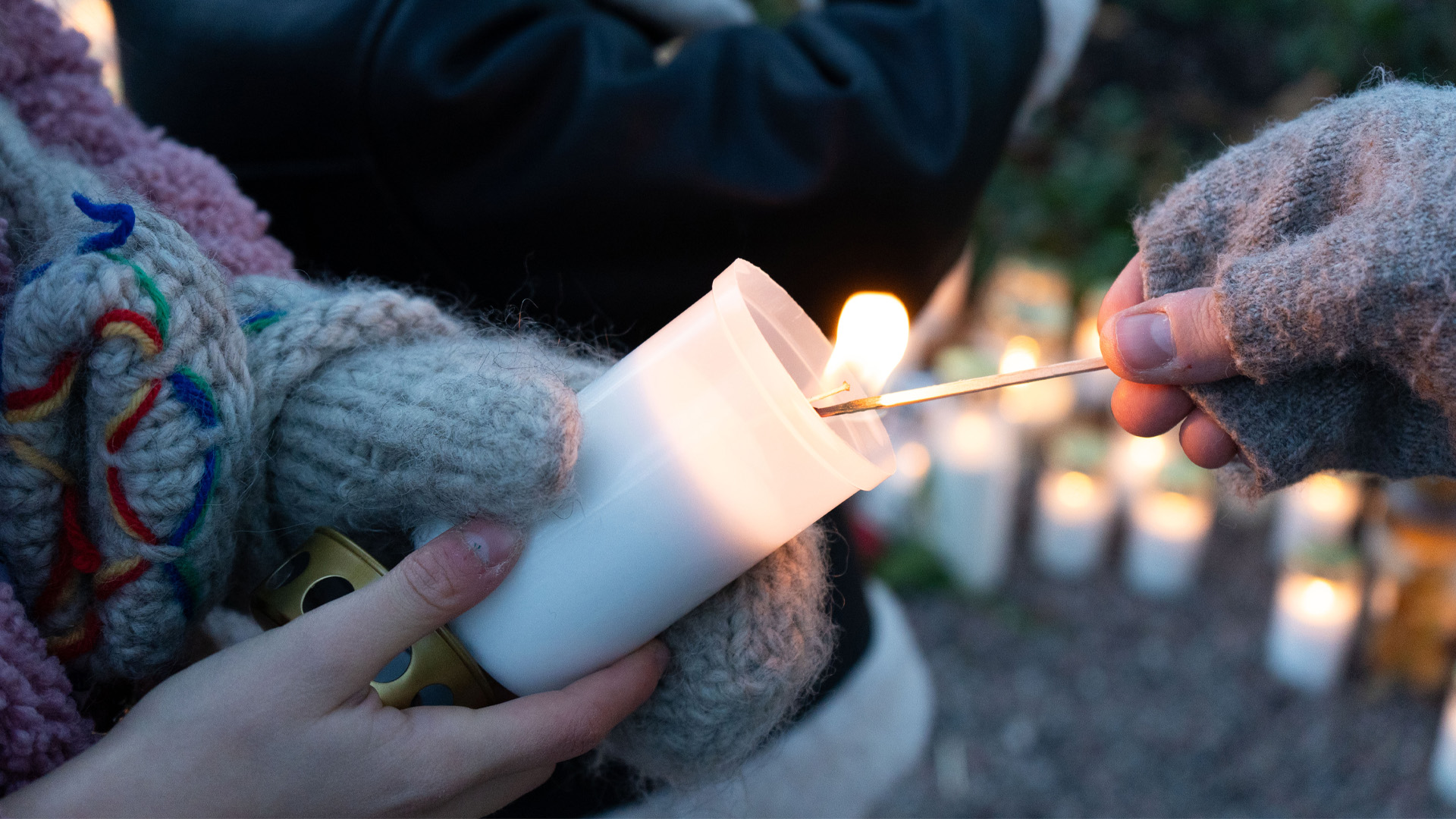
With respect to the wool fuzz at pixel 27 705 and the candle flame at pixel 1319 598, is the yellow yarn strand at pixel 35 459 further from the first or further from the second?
the candle flame at pixel 1319 598

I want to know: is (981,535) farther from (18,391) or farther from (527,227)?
(18,391)

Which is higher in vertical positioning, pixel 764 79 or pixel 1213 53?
pixel 764 79

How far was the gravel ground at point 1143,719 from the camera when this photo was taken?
162 centimetres

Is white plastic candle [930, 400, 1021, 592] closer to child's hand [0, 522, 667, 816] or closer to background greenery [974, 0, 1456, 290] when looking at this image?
background greenery [974, 0, 1456, 290]

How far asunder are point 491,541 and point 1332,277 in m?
0.45

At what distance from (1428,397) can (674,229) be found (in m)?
0.52

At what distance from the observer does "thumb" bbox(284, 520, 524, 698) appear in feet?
1.55

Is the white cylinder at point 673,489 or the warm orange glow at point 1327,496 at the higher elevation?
the white cylinder at point 673,489

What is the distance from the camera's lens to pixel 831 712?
922mm

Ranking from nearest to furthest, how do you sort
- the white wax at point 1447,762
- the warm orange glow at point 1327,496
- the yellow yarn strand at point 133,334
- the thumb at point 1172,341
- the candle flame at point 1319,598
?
the yellow yarn strand at point 133,334
the thumb at point 1172,341
the white wax at point 1447,762
the candle flame at point 1319,598
the warm orange glow at point 1327,496

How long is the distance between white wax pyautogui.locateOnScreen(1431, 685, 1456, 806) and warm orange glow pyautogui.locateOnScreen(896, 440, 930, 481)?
97cm

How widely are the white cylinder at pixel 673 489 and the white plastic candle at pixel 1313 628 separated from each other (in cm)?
156

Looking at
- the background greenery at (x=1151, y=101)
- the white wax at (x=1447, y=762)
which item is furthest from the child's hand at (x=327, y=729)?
the background greenery at (x=1151, y=101)

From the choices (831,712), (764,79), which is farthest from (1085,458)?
(764,79)
